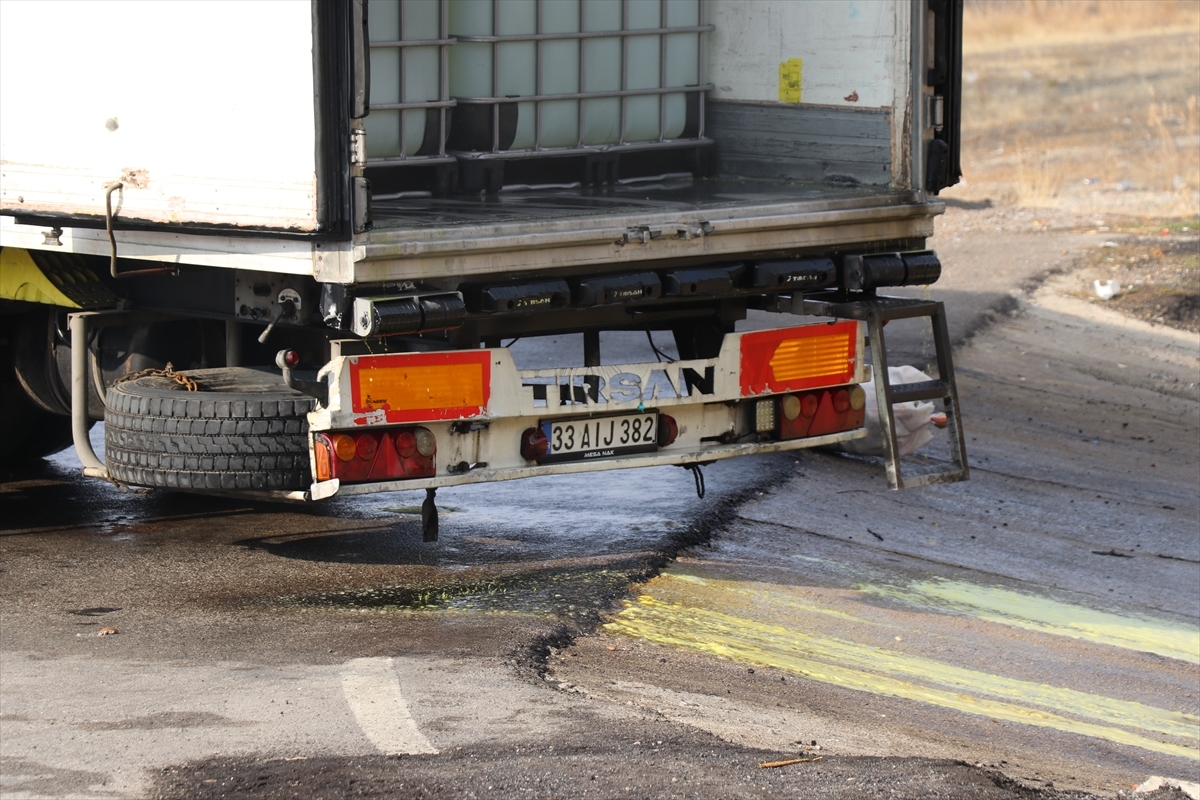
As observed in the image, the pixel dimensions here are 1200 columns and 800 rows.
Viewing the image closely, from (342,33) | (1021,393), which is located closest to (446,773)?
(342,33)

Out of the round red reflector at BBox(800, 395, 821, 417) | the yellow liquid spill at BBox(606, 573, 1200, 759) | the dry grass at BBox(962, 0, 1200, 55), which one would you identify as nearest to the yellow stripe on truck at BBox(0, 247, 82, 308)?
the yellow liquid spill at BBox(606, 573, 1200, 759)

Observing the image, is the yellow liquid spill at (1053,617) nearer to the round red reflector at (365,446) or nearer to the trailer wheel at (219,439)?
the round red reflector at (365,446)

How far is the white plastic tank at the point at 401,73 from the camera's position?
6.32 metres

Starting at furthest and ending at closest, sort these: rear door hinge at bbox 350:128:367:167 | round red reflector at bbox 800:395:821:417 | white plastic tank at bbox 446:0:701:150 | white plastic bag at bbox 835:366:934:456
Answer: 1. white plastic bag at bbox 835:366:934:456
2. white plastic tank at bbox 446:0:701:150
3. round red reflector at bbox 800:395:821:417
4. rear door hinge at bbox 350:128:367:167

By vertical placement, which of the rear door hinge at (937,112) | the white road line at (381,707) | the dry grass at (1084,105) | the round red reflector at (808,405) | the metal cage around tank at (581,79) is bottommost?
the white road line at (381,707)

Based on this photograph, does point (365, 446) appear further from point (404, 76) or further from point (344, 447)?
point (404, 76)

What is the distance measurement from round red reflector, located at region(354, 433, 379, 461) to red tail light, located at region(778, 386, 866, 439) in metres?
1.65

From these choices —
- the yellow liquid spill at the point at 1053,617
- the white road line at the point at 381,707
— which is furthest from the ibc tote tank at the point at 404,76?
the yellow liquid spill at the point at 1053,617

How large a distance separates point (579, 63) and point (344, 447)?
8.38 ft

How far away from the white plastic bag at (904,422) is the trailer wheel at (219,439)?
330 cm

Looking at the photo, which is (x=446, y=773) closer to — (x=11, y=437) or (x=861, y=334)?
(x=861, y=334)

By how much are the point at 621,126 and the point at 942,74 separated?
1.54 metres

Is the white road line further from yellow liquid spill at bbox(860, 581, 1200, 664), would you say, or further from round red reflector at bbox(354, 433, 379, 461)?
yellow liquid spill at bbox(860, 581, 1200, 664)

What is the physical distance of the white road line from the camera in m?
4.08
